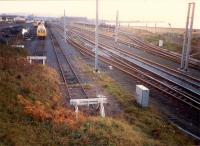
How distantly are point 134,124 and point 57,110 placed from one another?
3.61m

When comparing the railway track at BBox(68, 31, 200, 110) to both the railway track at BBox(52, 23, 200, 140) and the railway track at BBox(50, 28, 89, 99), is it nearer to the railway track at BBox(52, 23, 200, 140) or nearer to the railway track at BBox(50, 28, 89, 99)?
the railway track at BBox(52, 23, 200, 140)

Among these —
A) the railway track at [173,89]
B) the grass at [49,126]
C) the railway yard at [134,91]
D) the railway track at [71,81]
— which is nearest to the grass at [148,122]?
the railway yard at [134,91]

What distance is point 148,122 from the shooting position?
49.2ft

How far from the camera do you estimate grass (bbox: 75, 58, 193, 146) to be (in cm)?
1316

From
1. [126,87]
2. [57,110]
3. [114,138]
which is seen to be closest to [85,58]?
[126,87]

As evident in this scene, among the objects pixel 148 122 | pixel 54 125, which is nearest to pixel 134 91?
pixel 148 122

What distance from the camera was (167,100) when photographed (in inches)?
A: 739

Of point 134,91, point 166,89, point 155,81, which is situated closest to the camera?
point 134,91

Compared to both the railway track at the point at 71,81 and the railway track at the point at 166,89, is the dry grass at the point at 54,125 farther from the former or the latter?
the railway track at the point at 71,81

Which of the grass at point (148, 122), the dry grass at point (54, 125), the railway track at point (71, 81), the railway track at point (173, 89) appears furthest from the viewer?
the railway track at point (71, 81)

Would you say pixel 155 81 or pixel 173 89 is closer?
pixel 173 89

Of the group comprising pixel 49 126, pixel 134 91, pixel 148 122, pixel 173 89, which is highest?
pixel 49 126

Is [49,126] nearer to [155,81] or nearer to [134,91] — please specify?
[134,91]

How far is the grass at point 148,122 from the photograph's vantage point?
13.2 m
